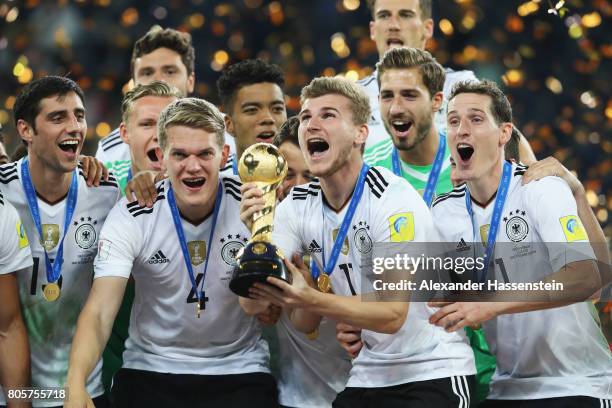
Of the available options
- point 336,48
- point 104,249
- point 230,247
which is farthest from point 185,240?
point 336,48

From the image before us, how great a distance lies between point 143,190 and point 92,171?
0.34 metres

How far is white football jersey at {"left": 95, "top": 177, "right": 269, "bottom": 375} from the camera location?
387cm

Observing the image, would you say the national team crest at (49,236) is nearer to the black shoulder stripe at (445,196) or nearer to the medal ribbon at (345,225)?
the medal ribbon at (345,225)

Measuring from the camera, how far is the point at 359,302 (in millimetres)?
3441

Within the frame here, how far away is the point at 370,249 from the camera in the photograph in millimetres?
3705

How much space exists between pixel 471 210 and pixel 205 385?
1190 millimetres

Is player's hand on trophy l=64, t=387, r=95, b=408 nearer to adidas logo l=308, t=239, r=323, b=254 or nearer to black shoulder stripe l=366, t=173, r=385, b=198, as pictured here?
adidas logo l=308, t=239, r=323, b=254

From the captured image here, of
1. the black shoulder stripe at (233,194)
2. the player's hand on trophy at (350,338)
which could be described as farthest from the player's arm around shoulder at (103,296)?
the player's hand on trophy at (350,338)

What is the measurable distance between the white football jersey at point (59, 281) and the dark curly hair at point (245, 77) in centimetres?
112

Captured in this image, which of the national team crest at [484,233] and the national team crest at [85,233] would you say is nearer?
the national team crest at [484,233]

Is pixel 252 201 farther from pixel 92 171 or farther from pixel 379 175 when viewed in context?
pixel 92 171

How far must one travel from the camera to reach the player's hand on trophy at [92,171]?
13.6 feet

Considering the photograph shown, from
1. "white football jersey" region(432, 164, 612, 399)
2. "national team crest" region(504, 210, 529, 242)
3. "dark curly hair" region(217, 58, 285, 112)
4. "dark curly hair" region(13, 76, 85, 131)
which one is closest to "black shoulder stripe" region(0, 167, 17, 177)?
"dark curly hair" region(13, 76, 85, 131)

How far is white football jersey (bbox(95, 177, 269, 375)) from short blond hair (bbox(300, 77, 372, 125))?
0.54 meters
